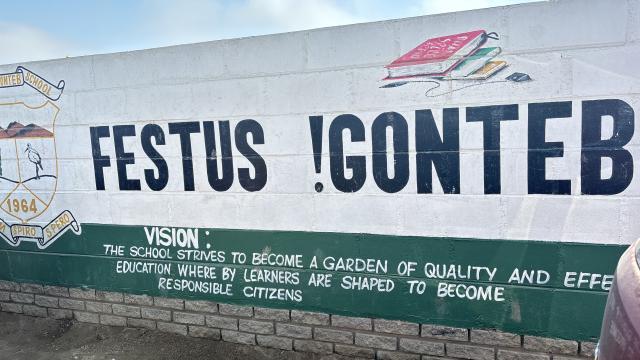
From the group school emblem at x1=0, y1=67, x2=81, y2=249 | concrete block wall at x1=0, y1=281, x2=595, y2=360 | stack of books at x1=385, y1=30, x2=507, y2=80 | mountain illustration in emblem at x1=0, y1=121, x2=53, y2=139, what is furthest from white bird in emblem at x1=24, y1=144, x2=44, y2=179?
stack of books at x1=385, y1=30, x2=507, y2=80

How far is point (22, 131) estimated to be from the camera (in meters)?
4.48

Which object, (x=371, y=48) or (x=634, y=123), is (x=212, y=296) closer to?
(x=371, y=48)

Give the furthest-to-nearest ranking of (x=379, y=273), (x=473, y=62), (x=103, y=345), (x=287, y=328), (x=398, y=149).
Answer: (x=103, y=345), (x=287, y=328), (x=379, y=273), (x=398, y=149), (x=473, y=62)

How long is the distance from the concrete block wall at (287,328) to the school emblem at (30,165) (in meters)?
0.61

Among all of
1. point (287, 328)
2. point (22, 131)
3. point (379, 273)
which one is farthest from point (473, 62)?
point (22, 131)

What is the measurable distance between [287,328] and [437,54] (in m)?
2.45

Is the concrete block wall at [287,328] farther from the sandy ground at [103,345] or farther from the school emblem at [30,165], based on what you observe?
the school emblem at [30,165]

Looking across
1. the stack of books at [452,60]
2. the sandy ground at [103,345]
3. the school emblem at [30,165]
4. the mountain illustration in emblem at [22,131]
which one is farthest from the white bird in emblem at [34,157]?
the stack of books at [452,60]

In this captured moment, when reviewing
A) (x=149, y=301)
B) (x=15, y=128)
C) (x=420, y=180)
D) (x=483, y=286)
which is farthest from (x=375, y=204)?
(x=15, y=128)

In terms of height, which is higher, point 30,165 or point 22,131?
point 22,131

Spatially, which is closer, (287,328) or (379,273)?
(379,273)

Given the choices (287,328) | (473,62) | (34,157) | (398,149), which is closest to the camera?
(473,62)

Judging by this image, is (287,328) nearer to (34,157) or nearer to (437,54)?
(437,54)

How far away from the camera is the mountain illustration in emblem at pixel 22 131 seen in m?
4.39
